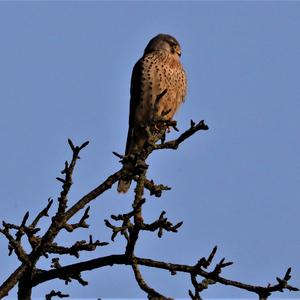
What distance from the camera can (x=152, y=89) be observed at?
797cm

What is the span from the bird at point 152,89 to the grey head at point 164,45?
0.01 meters

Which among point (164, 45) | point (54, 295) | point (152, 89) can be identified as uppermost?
point (164, 45)

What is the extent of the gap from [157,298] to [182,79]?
458 centimetres

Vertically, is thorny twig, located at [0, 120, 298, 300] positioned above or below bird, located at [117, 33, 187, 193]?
below

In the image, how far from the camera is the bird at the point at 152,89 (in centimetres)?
795

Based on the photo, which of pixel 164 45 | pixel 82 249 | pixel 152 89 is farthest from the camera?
pixel 164 45

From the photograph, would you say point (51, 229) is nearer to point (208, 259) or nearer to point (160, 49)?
point (208, 259)

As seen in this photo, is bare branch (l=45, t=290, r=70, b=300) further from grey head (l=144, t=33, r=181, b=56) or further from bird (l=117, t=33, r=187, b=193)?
grey head (l=144, t=33, r=181, b=56)

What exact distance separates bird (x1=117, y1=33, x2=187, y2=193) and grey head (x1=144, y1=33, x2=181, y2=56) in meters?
0.01

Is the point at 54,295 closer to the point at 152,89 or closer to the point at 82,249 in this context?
the point at 82,249

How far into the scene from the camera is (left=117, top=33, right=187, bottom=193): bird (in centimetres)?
795

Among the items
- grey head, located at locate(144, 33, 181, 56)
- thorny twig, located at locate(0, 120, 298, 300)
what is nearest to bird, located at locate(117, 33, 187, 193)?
grey head, located at locate(144, 33, 181, 56)

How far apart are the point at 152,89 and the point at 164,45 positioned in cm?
87

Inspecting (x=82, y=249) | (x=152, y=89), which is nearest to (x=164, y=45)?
(x=152, y=89)
